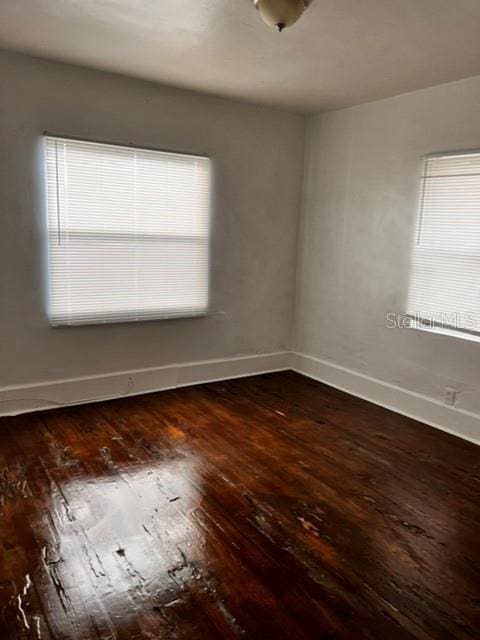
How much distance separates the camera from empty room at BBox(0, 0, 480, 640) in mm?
1997

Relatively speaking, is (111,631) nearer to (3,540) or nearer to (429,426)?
(3,540)

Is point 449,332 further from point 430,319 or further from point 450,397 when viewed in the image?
point 450,397

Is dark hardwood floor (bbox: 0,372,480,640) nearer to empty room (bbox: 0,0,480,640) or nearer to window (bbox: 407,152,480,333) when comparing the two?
empty room (bbox: 0,0,480,640)

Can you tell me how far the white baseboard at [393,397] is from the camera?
3.48 meters

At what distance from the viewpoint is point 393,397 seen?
400cm

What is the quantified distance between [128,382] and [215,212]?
169cm

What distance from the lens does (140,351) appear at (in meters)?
4.10

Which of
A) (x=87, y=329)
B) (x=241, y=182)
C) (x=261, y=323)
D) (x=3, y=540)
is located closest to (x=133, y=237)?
(x=87, y=329)

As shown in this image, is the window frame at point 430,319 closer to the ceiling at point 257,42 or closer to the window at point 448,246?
the window at point 448,246

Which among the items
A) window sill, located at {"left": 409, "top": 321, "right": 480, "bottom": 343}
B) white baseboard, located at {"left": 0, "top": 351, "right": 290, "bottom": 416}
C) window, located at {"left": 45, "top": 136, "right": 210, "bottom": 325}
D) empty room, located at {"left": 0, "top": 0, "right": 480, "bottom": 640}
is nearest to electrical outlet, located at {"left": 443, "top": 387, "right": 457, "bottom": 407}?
empty room, located at {"left": 0, "top": 0, "right": 480, "bottom": 640}

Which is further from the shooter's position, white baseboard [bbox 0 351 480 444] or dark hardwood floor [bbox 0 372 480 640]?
white baseboard [bbox 0 351 480 444]

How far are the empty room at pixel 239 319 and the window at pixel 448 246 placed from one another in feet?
0.06

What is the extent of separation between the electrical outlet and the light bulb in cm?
270

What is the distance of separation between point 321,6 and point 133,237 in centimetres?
219
